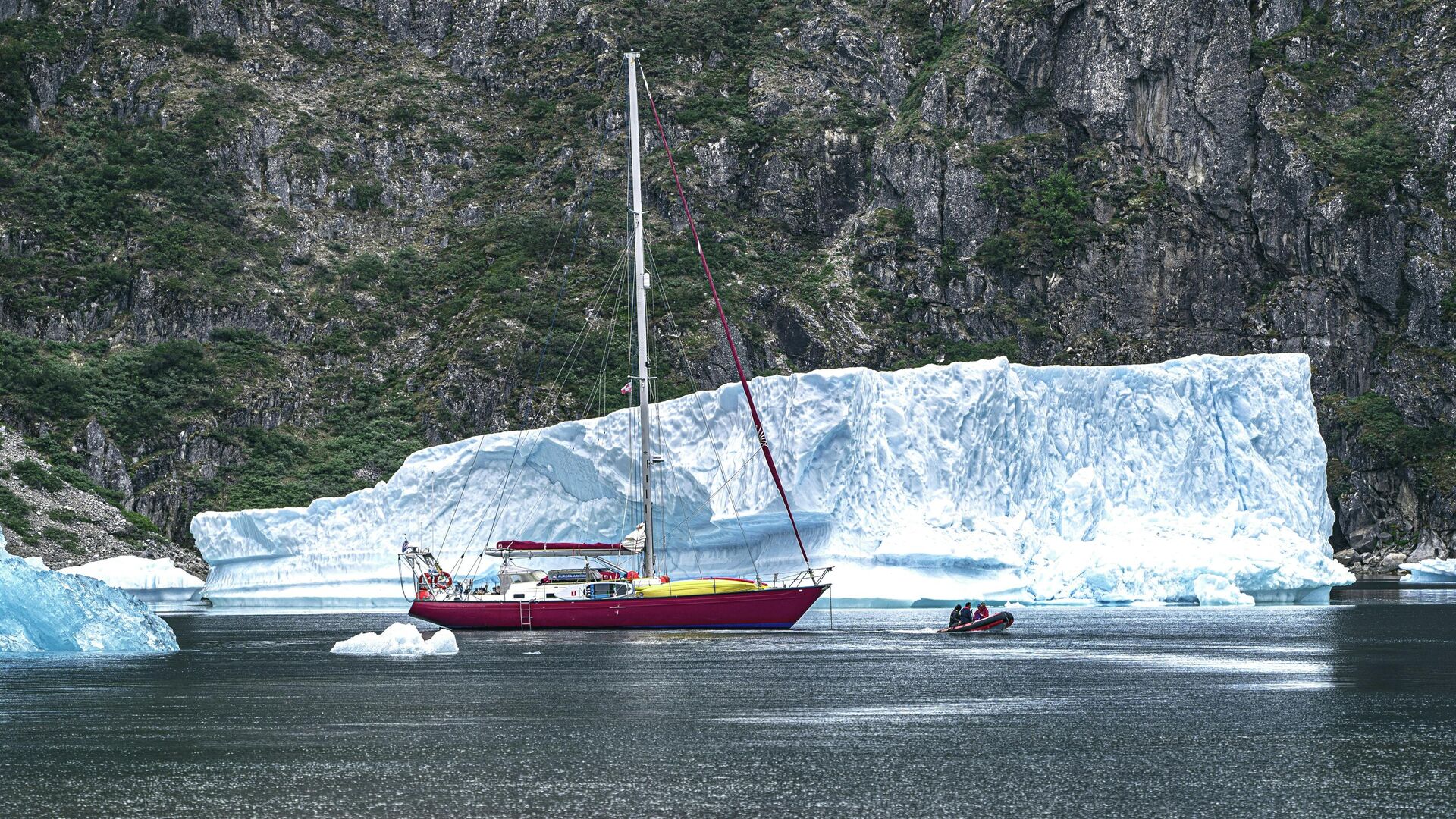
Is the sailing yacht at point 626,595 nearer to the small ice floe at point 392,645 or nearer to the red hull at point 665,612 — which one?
the red hull at point 665,612

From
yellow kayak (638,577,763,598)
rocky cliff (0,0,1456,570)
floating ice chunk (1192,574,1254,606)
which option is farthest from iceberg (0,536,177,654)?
rocky cliff (0,0,1456,570)

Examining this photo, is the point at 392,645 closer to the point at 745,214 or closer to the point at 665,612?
the point at 665,612

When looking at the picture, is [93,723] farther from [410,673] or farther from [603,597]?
[603,597]

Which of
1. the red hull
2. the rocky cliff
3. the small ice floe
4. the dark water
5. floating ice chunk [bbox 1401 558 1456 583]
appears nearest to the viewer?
the dark water

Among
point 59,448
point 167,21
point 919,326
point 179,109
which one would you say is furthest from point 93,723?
point 167,21

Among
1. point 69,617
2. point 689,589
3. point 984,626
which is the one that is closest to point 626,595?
point 689,589

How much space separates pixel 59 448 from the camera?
68250 millimetres

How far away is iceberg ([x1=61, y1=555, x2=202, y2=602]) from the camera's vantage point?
174 feet

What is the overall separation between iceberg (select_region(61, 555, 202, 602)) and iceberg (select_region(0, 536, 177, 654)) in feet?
84.1

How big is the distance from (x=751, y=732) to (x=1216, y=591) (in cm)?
2897

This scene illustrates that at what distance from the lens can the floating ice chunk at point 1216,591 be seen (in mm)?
41281

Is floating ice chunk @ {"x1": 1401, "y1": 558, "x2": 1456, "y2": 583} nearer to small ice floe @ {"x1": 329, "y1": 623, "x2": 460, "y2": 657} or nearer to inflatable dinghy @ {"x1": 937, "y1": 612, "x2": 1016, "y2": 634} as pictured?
inflatable dinghy @ {"x1": 937, "y1": 612, "x2": 1016, "y2": 634}

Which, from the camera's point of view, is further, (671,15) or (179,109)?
(671,15)

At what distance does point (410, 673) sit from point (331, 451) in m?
51.5
